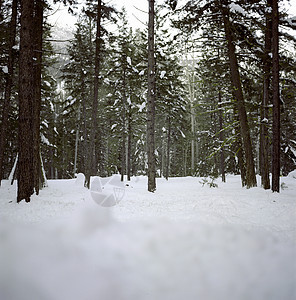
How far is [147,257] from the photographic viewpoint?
2.80 metres

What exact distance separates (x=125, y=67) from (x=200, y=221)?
16.9 metres

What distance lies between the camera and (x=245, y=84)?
11.3 metres

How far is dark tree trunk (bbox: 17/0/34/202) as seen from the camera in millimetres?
6223

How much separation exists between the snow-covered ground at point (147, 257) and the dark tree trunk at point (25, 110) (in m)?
1.75

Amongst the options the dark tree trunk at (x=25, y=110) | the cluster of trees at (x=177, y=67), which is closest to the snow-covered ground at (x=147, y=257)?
the dark tree trunk at (x=25, y=110)

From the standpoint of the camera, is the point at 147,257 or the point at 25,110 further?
the point at 25,110

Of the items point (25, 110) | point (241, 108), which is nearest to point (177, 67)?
point (241, 108)

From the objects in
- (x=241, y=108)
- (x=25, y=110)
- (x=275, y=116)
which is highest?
(x=241, y=108)

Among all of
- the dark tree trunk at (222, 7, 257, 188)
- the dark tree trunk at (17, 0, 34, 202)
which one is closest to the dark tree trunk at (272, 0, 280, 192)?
the dark tree trunk at (222, 7, 257, 188)

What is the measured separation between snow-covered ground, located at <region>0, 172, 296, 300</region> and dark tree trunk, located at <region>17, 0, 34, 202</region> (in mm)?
1752

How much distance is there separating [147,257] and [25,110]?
5549 millimetres

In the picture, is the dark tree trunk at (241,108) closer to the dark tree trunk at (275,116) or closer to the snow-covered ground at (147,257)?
the dark tree trunk at (275,116)

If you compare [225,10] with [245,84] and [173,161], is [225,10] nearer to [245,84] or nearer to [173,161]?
[245,84]

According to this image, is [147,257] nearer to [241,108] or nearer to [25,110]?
[25,110]
